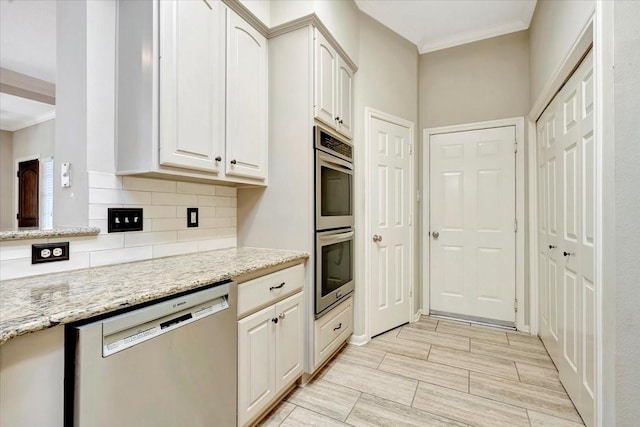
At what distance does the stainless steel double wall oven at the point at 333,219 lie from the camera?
1.98m

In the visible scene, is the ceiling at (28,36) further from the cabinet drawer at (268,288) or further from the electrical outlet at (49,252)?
the cabinet drawer at (268,288)

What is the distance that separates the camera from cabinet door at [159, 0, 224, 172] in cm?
138

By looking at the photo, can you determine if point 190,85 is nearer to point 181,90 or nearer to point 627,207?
point 181,90

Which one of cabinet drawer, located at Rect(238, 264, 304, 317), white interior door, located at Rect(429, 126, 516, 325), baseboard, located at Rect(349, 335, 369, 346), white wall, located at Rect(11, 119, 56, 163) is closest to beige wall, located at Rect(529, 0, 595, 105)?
white interior door, located at Rect(429, 126, 516, 325)

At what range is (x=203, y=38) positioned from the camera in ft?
5.10

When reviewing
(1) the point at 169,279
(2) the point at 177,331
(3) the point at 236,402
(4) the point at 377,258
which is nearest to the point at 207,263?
(1) the point at 169,279

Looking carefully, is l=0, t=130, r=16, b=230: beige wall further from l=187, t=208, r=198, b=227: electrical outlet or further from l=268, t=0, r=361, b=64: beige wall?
l=268, t=0, r=361, b=64: beige wall

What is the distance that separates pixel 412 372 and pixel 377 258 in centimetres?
94

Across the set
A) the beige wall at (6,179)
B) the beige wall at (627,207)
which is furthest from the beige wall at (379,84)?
the beige wall at (6,179)

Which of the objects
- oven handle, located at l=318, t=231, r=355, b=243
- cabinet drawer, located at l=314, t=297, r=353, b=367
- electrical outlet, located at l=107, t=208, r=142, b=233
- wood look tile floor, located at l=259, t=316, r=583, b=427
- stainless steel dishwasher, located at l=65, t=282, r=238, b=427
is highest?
electrical outlet, located at l=107, t=208, r=142, b=233

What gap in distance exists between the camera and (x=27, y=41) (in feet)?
9.37

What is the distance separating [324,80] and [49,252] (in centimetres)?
180

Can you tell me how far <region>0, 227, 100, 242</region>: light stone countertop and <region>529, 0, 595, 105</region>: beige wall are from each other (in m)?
A: 2.52

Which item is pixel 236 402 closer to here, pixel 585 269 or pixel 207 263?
pixel 207 263
